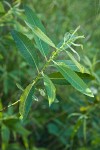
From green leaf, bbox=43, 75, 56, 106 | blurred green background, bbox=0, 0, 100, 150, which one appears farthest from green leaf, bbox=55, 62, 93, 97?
blurred green background, bbox=0, 0, 100, 150

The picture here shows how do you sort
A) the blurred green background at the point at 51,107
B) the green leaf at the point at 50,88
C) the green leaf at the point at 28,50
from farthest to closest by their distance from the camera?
the blurred green background at the point at 51,107, the green leaf at the point at 28,50, the green leaf at the point at 50,88

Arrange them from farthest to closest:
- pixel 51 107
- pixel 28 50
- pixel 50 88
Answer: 1. pixel 51 107
2. pixel 28 50
3. pixel 50 88

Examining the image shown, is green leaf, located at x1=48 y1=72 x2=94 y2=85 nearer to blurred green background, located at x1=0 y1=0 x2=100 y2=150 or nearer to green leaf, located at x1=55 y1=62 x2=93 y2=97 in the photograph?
green leaf, located at x1=55 y1=62 x2=93 y2=97

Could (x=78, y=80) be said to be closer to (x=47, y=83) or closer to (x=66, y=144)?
(x=47, y=83)

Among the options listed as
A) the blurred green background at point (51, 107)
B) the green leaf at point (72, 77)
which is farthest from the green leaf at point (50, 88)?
the blurred green background at point (51, 107)

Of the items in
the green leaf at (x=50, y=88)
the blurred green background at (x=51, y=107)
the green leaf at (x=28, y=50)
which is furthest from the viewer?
the blurred green background at (x=51, y=107)

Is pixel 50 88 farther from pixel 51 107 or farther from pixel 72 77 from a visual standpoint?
pixel 51 107

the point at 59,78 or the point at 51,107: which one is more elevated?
the point at 59,78

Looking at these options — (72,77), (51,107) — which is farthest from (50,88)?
(51,107)

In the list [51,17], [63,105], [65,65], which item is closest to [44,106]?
[63,105]

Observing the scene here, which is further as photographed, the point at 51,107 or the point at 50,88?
the point at 51,107

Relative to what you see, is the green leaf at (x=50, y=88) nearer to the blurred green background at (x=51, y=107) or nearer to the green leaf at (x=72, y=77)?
the green leaf at (x=72, y=77)
